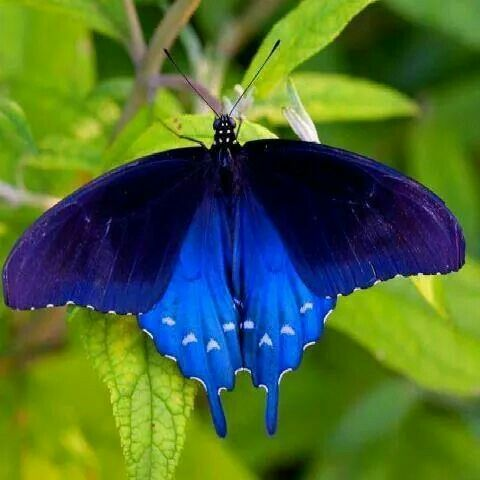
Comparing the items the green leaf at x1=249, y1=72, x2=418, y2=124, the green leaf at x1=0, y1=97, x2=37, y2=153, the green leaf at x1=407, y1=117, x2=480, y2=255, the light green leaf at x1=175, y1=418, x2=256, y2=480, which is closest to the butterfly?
the green leaf at x1=0, y1=97, x2=37, y2=153

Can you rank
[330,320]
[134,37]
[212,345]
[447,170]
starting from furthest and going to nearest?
[447,170], [330,320], [134,37], [212,345]

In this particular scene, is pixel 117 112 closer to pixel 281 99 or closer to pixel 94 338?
pixel 281 99

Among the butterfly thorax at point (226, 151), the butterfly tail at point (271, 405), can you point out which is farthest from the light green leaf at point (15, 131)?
the butterfly tail at point (271, 405)

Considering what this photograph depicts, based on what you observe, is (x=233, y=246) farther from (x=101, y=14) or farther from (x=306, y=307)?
(x=101, y=14)

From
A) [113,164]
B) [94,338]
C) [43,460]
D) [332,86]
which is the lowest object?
[94,338]

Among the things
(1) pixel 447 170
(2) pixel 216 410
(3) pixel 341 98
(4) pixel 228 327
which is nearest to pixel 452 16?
(1) pixel 447 170

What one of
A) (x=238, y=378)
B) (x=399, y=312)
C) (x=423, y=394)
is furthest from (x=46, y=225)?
(x=423, y=394)

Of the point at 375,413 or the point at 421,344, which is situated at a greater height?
the point at 375,413
